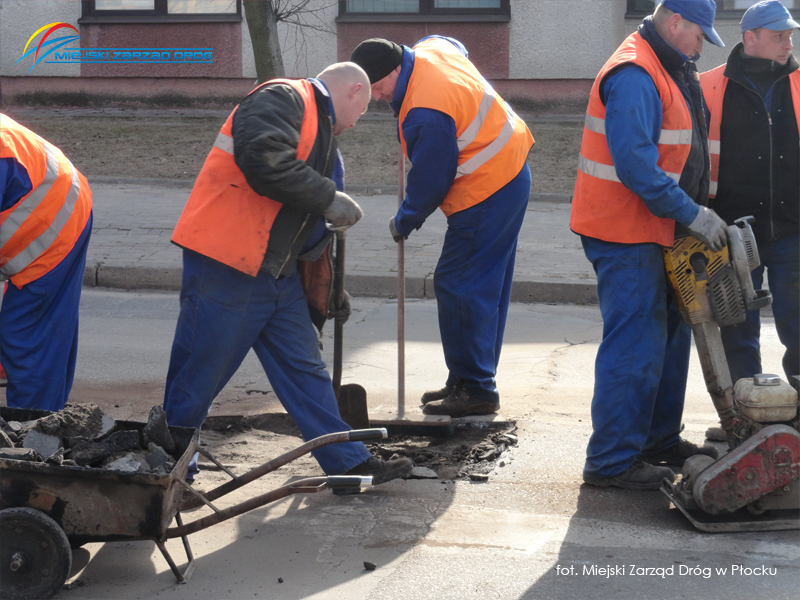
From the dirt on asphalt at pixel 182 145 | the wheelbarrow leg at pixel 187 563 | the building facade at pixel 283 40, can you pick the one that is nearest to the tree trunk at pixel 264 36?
the dirt on asphalt at pixel 182 145

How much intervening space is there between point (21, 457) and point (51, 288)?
38.1 inches

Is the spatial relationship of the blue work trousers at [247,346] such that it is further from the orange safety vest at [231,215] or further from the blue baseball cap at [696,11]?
the blue baseball cap at [696,11]

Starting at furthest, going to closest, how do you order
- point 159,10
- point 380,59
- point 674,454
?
1. point 159,10
2. point 380,59
3. point 674,454

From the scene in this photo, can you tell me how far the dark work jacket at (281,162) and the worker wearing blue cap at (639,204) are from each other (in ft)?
3.64

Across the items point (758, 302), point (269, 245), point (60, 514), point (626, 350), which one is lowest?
point (60, 514)

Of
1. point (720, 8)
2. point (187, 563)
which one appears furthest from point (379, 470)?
point (720, 8)

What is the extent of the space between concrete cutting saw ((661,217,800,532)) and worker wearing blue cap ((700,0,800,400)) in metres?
0.63

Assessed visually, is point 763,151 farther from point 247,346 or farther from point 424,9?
point 424,9

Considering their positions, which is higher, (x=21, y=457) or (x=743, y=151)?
(x=743, y=151)

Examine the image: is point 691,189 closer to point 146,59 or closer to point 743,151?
point 743,151

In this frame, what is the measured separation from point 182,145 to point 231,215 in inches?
369

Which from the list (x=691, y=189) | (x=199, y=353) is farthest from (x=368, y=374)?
(x=691, y=189)

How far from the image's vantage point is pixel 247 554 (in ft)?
9.99

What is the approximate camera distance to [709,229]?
331cm
